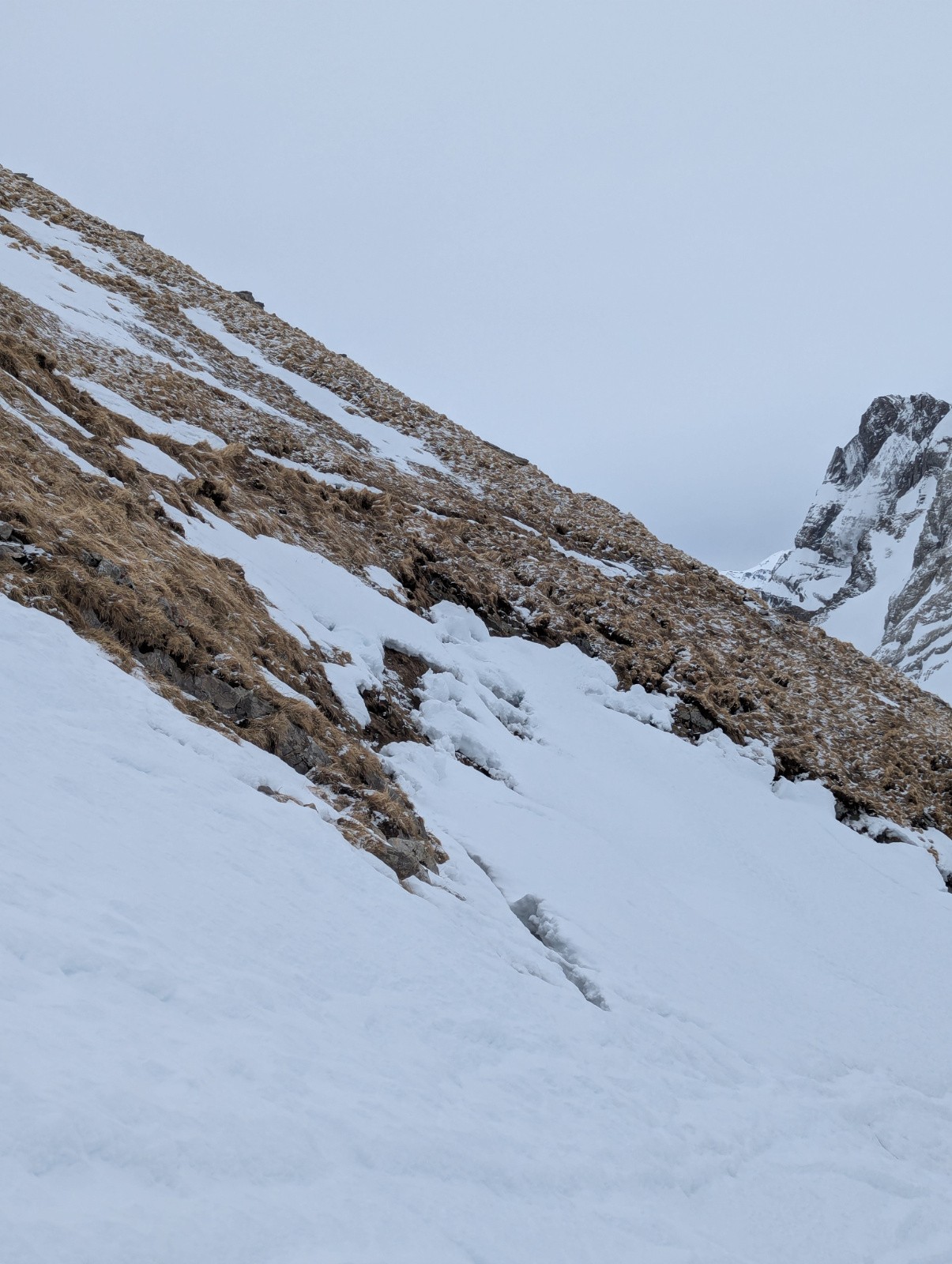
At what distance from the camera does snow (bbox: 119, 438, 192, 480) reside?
52.6 feet

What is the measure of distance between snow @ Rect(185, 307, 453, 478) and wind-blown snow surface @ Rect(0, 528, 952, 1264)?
1589 cm

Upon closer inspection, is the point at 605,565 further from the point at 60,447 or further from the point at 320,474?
the point at 60,447

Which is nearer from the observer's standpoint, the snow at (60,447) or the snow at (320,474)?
the snow at (60,447)

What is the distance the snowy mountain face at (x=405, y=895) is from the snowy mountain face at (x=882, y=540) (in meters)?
96.2

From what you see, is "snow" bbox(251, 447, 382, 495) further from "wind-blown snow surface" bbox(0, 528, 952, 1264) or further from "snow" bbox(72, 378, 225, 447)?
"wind-blown snow surface" bbox(0, 528, 952, 1264)

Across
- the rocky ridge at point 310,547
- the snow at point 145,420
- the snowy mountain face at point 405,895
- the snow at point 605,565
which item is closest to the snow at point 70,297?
the rocky ridge at point 310,547

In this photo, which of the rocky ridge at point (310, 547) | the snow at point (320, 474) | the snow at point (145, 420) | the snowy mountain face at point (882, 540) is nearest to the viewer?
the rocky ridge at point (310, 547)

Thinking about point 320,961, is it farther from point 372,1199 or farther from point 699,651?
point 699,651

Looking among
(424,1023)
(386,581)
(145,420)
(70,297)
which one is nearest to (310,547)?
(386,581)

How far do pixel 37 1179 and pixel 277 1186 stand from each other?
1.24 meters

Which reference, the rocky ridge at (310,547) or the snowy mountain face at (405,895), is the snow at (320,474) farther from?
the snowy mountain face at (405,895)

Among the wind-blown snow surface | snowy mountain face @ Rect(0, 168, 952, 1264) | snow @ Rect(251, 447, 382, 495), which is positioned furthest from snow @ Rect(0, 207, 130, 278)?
the wind-blown snow surface

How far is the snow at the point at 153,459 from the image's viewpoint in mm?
16031

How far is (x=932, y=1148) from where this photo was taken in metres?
9.04
